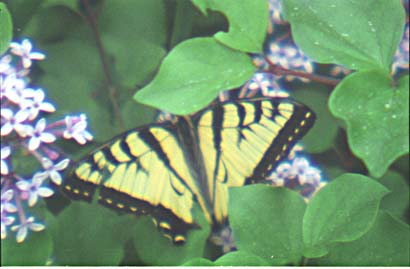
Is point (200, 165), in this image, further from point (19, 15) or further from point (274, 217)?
point (19, 15)

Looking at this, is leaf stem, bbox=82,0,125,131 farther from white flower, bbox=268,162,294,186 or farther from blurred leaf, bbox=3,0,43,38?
white flower, bbox=268,162,294,186

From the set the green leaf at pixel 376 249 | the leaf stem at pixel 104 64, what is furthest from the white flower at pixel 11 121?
the green leaf at pixel 376 249

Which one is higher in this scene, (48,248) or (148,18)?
Answer: (148,18)

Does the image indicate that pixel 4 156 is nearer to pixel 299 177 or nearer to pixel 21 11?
pixel 21 11

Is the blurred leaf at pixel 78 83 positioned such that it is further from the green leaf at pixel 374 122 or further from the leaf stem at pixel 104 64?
the green leaf at pixel 374 122

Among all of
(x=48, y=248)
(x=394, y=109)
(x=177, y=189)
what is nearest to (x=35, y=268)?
(x=48, y=248)

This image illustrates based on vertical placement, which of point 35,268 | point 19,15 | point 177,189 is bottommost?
point 35,268
